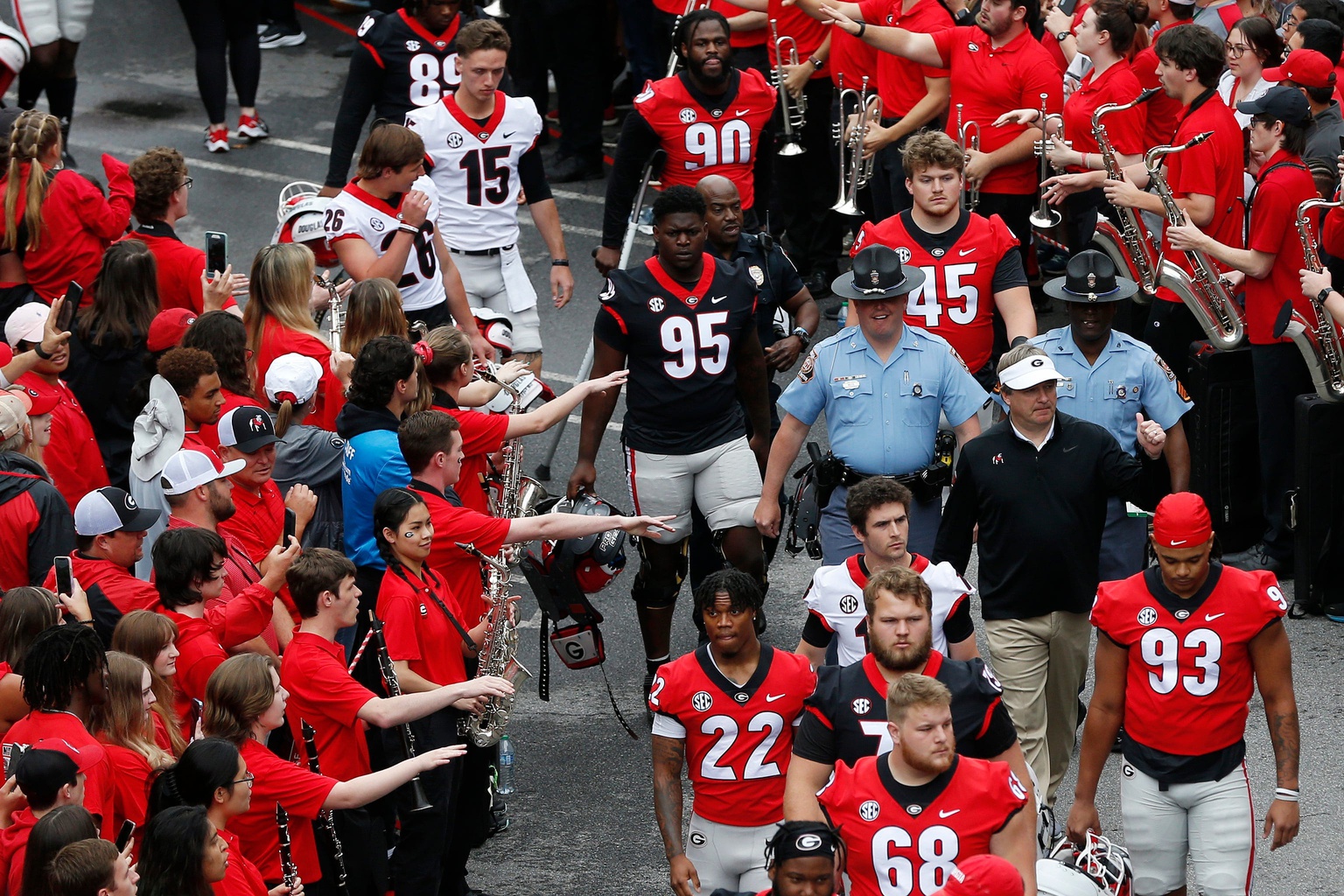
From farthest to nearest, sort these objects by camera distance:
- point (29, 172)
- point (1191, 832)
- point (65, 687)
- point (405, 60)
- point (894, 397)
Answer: point (405, 60), point (29, 172), point (894, 397), point (1191, 832), point (65, 687)

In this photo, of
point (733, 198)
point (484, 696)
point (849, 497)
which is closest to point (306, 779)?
point (484, 696)

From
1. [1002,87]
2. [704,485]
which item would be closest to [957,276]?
[704,485]

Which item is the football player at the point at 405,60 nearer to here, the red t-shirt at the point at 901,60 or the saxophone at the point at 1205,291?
the red t-shirt at the point at 901,60

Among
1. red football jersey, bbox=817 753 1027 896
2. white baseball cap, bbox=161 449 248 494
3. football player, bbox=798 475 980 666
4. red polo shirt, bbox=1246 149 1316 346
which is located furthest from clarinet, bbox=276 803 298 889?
red polo shirt, bbox=1246 149 1316 346

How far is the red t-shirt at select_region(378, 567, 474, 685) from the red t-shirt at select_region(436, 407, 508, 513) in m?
0.89

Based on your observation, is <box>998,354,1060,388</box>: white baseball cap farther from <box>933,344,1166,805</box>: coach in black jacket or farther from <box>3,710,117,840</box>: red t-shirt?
<box>3,710,117,840</box>: red t-shirt

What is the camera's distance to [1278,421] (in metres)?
8.70

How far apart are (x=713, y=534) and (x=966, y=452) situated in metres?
1.58

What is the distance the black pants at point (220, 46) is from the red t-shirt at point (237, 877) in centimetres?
954

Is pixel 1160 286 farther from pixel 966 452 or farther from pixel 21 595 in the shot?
pixel 21 595

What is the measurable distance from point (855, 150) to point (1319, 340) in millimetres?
3839

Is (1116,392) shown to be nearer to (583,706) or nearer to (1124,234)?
(1124,234)

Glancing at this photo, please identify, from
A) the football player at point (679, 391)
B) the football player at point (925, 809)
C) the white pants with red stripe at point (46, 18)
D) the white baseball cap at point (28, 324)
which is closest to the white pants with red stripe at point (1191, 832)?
the football player at point (925, 809)

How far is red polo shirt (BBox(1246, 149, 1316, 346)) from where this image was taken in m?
8.38
